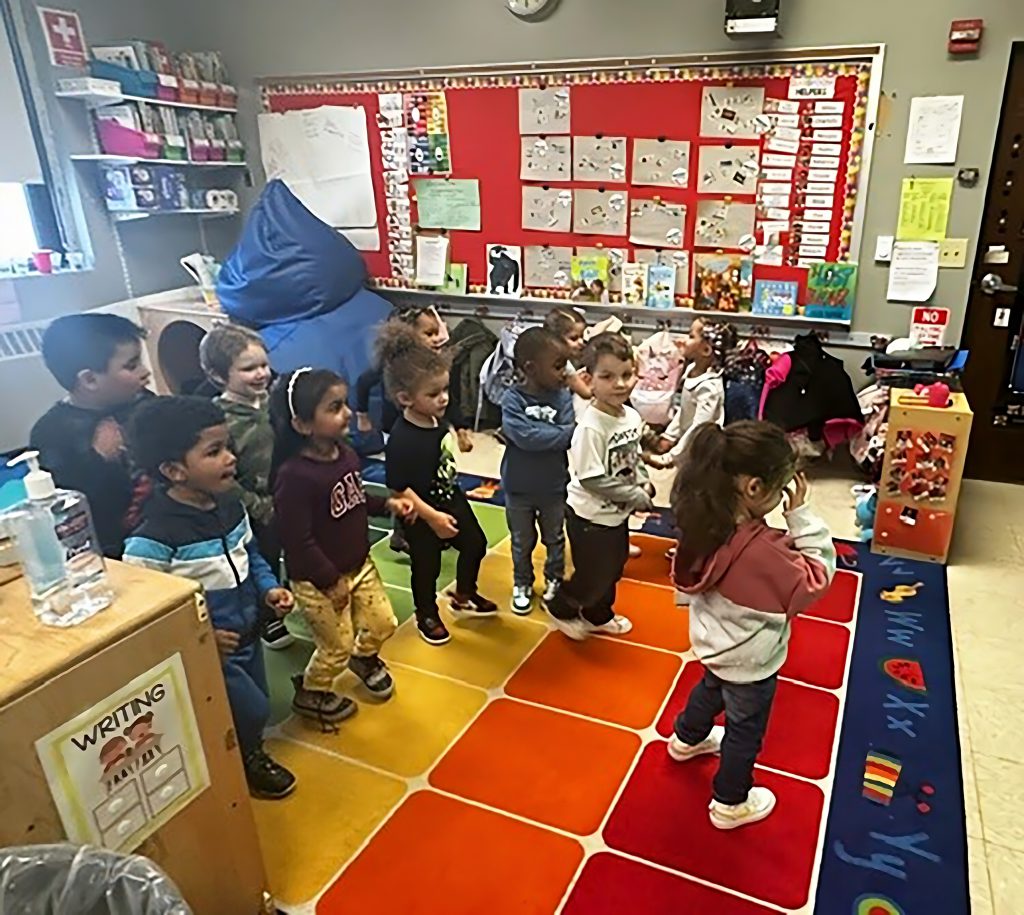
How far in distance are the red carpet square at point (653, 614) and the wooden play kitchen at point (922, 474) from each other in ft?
3.14

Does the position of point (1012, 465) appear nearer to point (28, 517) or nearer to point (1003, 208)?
point (1003, 208)

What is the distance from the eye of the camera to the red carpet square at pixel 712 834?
1689 millimetres

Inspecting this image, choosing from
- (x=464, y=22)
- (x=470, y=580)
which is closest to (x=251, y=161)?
(x=464, y=22)

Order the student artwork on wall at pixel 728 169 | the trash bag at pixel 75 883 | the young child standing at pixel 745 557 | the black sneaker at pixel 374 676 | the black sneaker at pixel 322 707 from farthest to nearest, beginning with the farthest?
1. the student artwork on wall at pixel 728 169
2. the black sneaker at pixel 374 676
3. the black sneaker at pixel 322 707
4. the young child standing at pixel 745 557
5. the trash bag at pixel 75 883

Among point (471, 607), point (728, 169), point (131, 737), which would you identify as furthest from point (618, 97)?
point (131, 737)

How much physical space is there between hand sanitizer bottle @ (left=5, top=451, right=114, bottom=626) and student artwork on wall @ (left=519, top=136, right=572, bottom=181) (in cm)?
339

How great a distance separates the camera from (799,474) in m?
1.59

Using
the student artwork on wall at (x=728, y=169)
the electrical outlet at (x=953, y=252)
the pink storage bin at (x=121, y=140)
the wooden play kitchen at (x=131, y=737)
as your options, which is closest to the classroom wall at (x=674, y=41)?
the electrical outlet at (x=953, y=252)

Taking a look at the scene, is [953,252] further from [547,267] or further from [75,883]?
[75,883]

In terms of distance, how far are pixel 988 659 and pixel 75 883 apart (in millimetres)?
2455

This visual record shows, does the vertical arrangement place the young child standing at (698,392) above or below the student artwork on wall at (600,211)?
below

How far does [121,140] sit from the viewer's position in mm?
4297

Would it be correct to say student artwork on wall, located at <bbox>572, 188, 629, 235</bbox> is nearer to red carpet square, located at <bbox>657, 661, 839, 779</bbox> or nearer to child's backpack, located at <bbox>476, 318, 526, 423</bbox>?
child's backpack, located at <bbox>476, 318, 526, 423</bbox>

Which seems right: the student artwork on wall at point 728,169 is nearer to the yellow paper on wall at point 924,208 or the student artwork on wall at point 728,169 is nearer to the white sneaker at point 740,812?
the yellow paper on wall at point 924,208
